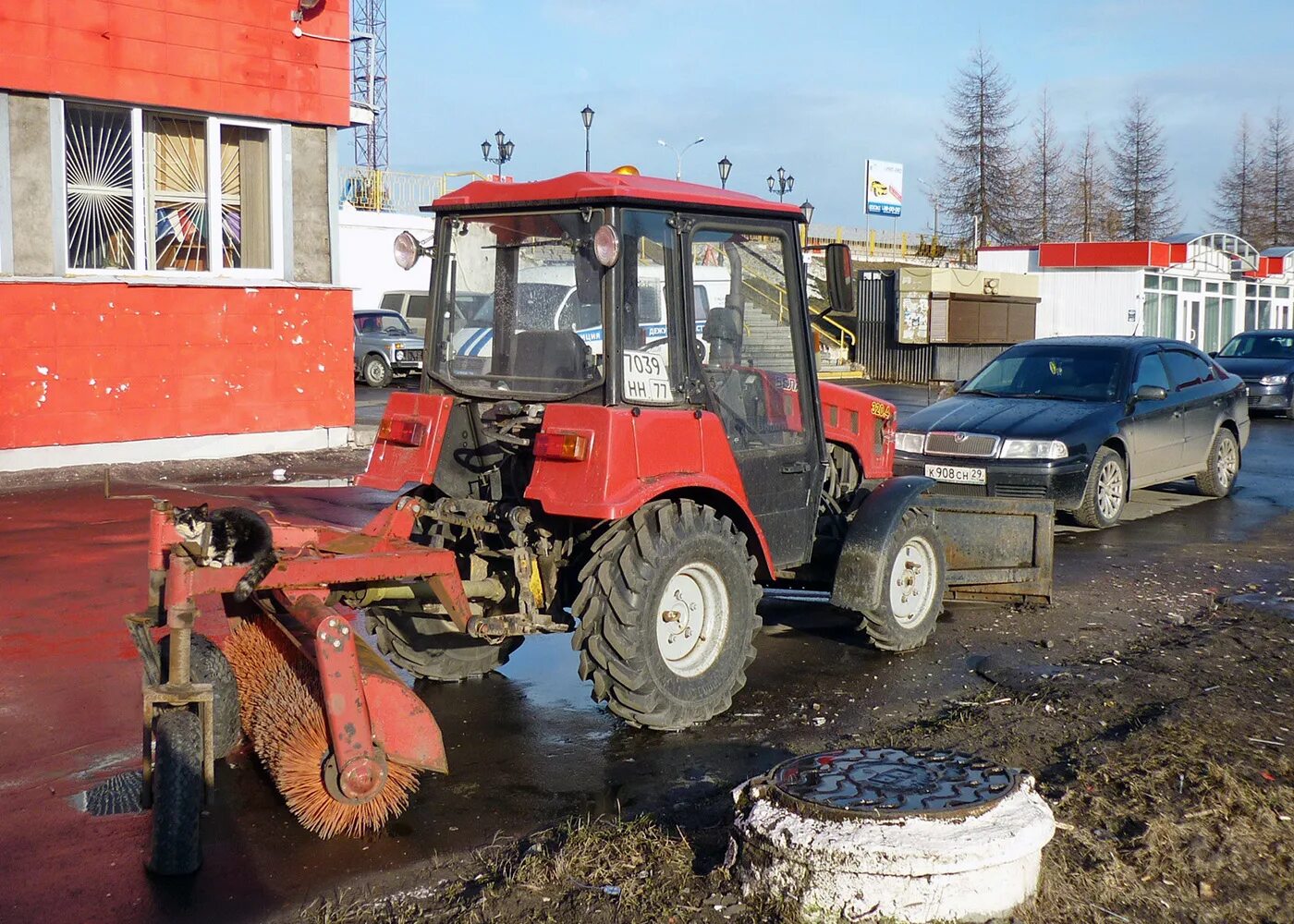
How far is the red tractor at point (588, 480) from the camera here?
5191mm

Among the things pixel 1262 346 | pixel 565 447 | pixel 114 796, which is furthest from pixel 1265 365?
pixel 114 796

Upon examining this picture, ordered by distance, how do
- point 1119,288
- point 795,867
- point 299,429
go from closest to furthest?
point 795,867 < point 299,429 < point 1119,288

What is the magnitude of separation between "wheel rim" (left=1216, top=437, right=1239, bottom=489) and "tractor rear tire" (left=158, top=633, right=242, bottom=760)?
37.0 ft

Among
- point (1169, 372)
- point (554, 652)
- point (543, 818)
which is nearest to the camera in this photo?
point (543, 818)

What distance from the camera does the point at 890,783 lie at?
423cm

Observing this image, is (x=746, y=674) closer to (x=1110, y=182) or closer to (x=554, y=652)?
(x=554, y=652)

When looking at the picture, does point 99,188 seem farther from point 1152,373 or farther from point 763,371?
point 1152,373

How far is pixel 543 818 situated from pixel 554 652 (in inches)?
101

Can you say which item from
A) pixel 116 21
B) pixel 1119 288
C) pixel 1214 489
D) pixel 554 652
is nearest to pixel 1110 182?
pixel 1119 288

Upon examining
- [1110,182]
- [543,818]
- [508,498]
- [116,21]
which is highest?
[1110,182]

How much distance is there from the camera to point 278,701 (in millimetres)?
5023

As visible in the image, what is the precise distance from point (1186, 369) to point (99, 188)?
37.2 ft

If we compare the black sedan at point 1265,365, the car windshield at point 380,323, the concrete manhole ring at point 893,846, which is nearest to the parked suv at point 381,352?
the car windshield at point 380,323

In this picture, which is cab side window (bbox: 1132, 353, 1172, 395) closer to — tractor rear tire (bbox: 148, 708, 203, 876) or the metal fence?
tractor rear tire (bbox: 148, 708, 203, 876)
